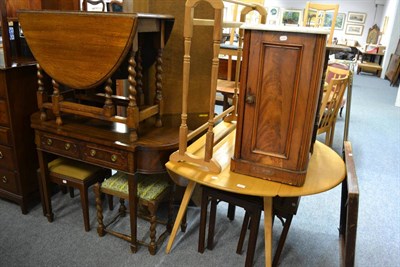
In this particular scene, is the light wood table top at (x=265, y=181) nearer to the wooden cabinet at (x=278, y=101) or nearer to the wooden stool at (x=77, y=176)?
the wooden cabinet at (x=278, y=101)

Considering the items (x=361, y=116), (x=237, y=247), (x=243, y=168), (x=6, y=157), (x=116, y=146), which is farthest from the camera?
(x=361, y=116)

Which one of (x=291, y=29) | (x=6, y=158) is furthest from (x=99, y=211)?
(x=291, y=29)

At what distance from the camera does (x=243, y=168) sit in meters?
1.48

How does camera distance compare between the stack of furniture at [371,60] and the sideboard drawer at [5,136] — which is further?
the stack of furniture at [371,60]

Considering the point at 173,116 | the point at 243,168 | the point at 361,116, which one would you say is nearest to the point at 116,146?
the point at 173,116

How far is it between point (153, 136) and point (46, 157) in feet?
2.48

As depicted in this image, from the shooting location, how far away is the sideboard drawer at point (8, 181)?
2.20 m

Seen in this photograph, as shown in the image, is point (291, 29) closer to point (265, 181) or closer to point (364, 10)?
point (265, 181)

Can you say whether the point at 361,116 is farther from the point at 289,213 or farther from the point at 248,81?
the point at 248,81

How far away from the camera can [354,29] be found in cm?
1157

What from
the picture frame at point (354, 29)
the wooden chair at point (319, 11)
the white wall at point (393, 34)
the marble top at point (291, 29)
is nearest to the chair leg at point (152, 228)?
the marble top at point (291, 29)

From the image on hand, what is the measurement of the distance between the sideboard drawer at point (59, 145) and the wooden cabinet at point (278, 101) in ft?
3.19

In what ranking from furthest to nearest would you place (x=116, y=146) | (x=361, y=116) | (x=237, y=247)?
(x=361, y=116) < (x=237, y=247) < (x=116, y=146)

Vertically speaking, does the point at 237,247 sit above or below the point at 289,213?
below
